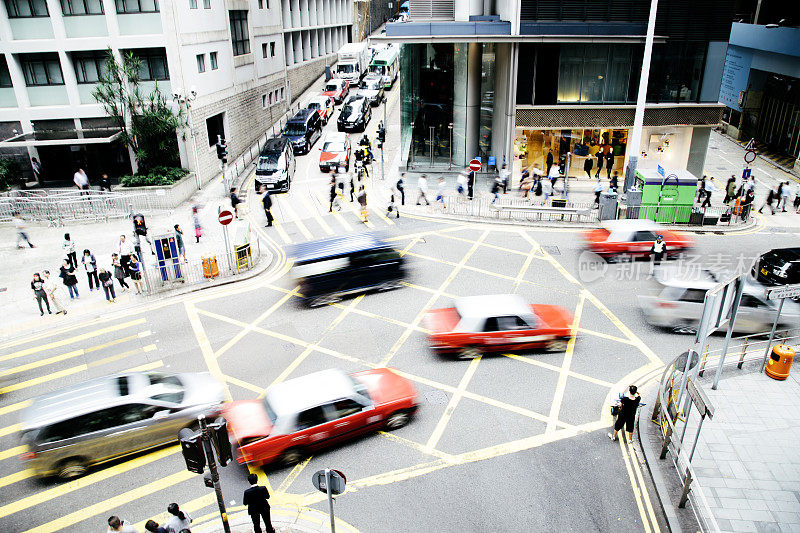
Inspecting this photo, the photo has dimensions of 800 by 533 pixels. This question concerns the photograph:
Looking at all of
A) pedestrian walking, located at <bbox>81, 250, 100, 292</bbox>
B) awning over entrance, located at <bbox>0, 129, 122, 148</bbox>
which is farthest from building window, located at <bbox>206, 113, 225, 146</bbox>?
pedestrian walking, located at <bbox>81, 250, 100, 292</bbox>

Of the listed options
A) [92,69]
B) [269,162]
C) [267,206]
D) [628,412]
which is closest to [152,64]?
[92,69]

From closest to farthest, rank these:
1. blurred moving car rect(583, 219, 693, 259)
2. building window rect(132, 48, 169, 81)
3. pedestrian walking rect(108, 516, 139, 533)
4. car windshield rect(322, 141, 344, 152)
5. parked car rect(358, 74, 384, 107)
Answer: pedestrian walking rect(108, 516, 139, 533), blurred moving car rect(583, 219, 693, 259), building window rect(132, 48, 169, 81), car windshield rect(322, 141, 344, 152), parked car rect(358, 74, 384, 107)

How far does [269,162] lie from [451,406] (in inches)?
785

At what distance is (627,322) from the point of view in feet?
50.6

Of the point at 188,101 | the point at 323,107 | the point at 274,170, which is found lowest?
the point at 274,170

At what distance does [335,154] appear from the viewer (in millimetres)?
30766

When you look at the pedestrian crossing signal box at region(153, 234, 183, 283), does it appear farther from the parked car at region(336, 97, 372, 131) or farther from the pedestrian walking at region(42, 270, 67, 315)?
the parked car at region(336, 97, 372, 131)

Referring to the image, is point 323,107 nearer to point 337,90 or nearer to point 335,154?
point 337,90

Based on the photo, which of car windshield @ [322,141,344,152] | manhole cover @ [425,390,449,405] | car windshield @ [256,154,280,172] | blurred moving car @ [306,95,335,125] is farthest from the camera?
blurred moving car @ [306,95,335,125]

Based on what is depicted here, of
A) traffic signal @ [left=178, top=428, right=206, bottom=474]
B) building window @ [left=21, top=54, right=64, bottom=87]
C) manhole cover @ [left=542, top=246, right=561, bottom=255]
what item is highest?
building window @ [left=21, top=54, right=64, bottom=87]

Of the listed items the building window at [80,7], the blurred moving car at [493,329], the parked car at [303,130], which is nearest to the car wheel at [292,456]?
the blurred moving car at [493,329]

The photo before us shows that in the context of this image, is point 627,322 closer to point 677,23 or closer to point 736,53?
point 677,23

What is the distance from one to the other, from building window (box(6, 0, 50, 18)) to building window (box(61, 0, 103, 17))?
3.21 feet

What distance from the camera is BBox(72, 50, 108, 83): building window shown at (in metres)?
27.2
